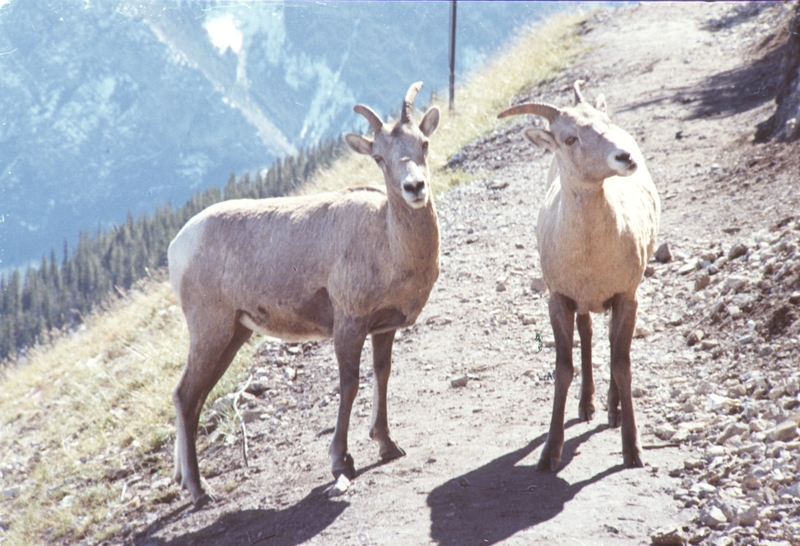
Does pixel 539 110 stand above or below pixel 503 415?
above

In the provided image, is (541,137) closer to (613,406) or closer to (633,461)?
(613,406)

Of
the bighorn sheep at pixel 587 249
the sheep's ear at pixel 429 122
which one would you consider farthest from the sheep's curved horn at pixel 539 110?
the sheep's ear at pixel 429 122

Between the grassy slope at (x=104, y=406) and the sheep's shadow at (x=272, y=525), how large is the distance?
48.2 inches

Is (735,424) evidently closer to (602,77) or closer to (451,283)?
(451,283)

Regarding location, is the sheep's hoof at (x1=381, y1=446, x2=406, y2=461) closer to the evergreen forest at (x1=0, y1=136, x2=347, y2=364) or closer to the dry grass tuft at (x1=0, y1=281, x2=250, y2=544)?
the dry grass tuft at (x1=0, y1=281, x2=250, y2=544)

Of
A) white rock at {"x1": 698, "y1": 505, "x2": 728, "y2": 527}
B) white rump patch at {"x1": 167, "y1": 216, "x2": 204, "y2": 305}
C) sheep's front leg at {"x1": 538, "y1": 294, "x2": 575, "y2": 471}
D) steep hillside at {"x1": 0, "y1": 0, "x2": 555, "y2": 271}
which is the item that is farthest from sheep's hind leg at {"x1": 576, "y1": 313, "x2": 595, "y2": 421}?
steep hillside at {"x1": 0, "y1": 0, "x2": 555, "y2": 271}

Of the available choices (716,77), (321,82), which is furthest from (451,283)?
(321,82)

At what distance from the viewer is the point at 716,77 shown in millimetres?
14266

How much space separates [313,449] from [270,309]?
123 cm

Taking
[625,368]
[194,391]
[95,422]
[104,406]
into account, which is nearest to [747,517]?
[625,368]

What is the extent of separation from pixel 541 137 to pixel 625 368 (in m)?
1.46

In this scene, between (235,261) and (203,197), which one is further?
(203,197)

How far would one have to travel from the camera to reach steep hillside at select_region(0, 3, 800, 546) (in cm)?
389

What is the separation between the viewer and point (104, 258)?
2748cm
